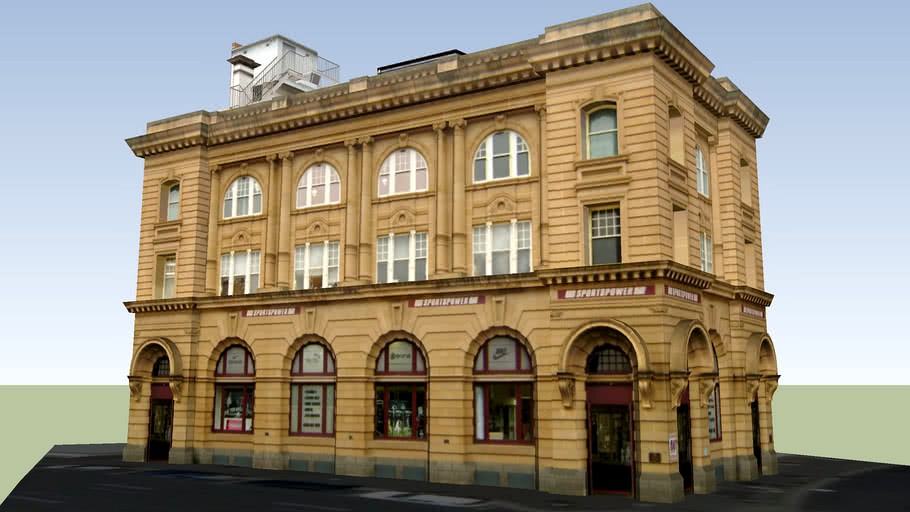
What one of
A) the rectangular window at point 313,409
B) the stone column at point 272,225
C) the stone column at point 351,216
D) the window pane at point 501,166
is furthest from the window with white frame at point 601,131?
the stone column at point 272,225

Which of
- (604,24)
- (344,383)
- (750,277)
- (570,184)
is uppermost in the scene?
(604,24)

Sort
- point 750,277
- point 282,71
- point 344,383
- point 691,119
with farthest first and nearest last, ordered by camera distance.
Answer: point 282,71, point 750,277, point 344,383, point 691,119

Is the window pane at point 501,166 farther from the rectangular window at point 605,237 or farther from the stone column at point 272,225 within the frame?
the stone column at point 272,225

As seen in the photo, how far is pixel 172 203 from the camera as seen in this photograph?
44.4 meters

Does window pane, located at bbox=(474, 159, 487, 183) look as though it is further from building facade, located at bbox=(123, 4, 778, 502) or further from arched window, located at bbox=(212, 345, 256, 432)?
arched window, located at bbox=(212, 345, 256, 432)

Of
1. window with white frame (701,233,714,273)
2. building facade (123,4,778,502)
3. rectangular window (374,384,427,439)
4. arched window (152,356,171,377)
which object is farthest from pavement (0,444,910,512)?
window with white frame (701,233,714,273)

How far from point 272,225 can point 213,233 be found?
161 inches

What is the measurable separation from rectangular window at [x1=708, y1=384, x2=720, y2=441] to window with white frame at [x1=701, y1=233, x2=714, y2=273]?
5.19m

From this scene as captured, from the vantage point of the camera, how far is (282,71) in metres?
49.7

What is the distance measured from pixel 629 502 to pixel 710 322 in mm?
9873

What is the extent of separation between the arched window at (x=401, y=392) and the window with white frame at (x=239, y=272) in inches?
351

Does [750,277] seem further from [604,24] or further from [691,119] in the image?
[604,24]

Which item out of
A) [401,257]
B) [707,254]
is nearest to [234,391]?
[401,257]

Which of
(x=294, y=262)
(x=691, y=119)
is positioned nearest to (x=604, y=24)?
(x=691, y=119)
